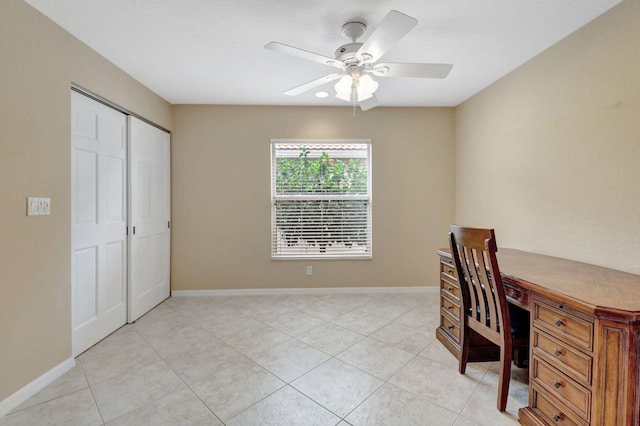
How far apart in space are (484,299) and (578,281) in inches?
19.3

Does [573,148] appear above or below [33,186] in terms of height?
above

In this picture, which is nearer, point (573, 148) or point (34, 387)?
point (34, 387)

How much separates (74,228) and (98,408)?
132 cm

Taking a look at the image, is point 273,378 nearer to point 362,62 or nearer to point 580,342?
point 580,342

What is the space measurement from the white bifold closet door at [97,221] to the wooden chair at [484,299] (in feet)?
9.46

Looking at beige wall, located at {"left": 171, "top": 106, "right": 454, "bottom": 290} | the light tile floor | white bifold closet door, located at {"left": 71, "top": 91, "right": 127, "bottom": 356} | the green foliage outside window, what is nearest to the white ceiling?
white bifold closet door, located at {"left": 71, "top": 91, "right": 127, "bottom": 356}

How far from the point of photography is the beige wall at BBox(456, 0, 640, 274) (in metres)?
1.74

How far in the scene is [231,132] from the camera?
366 centimetres

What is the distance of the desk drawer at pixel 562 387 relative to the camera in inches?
49.7

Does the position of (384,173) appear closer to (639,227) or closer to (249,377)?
(639,227)

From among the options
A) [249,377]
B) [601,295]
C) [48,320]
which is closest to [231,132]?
[48,320]

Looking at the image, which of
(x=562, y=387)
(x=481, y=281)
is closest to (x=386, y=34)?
(x=481, y=281)

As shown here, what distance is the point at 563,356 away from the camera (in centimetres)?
138

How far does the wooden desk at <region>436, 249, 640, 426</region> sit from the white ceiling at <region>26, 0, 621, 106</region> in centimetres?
171
